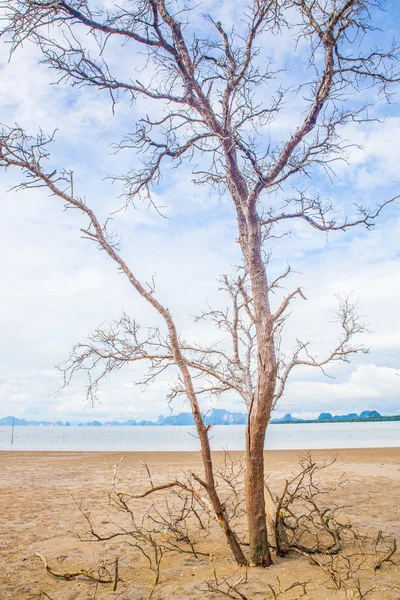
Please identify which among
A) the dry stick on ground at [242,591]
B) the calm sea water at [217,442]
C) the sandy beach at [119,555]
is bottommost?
the calm sea water at [217,442]

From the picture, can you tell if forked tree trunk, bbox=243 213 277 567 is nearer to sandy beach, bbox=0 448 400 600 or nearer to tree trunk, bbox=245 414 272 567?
tree trunk, bbox=245 414 272 567

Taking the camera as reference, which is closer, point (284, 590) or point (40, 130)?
point (284, 590)

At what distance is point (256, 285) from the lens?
5.75m

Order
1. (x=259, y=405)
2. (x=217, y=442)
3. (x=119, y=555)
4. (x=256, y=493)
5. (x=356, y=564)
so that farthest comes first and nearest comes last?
(x=217, y=442)
(x=119, y=555)
(x=356, y=564)
(x=256, y=493)
(x=259, y=405)

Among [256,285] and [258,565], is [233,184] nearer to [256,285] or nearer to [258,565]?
[256,285]

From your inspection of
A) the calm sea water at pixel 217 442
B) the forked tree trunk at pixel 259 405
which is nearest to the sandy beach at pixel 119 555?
the forked tree trunk at pixel 259 405

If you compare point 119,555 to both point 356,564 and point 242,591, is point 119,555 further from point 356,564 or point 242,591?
point 356,564

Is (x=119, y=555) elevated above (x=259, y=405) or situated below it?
below

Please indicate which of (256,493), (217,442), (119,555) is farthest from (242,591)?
(217,442)

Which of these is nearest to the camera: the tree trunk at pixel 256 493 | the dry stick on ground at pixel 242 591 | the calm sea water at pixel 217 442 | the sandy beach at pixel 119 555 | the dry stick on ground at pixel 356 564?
the dry stick on ground at pixel 242 591

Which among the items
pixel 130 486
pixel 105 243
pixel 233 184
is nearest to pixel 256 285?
pixel 233 184

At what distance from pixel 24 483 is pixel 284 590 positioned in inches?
516

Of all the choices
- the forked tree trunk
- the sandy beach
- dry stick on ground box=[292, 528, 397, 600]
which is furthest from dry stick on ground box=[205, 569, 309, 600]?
the forked tree trunk

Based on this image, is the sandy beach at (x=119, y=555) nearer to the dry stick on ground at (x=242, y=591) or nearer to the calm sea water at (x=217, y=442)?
the dry stick on ground at (x=242, y=591)
